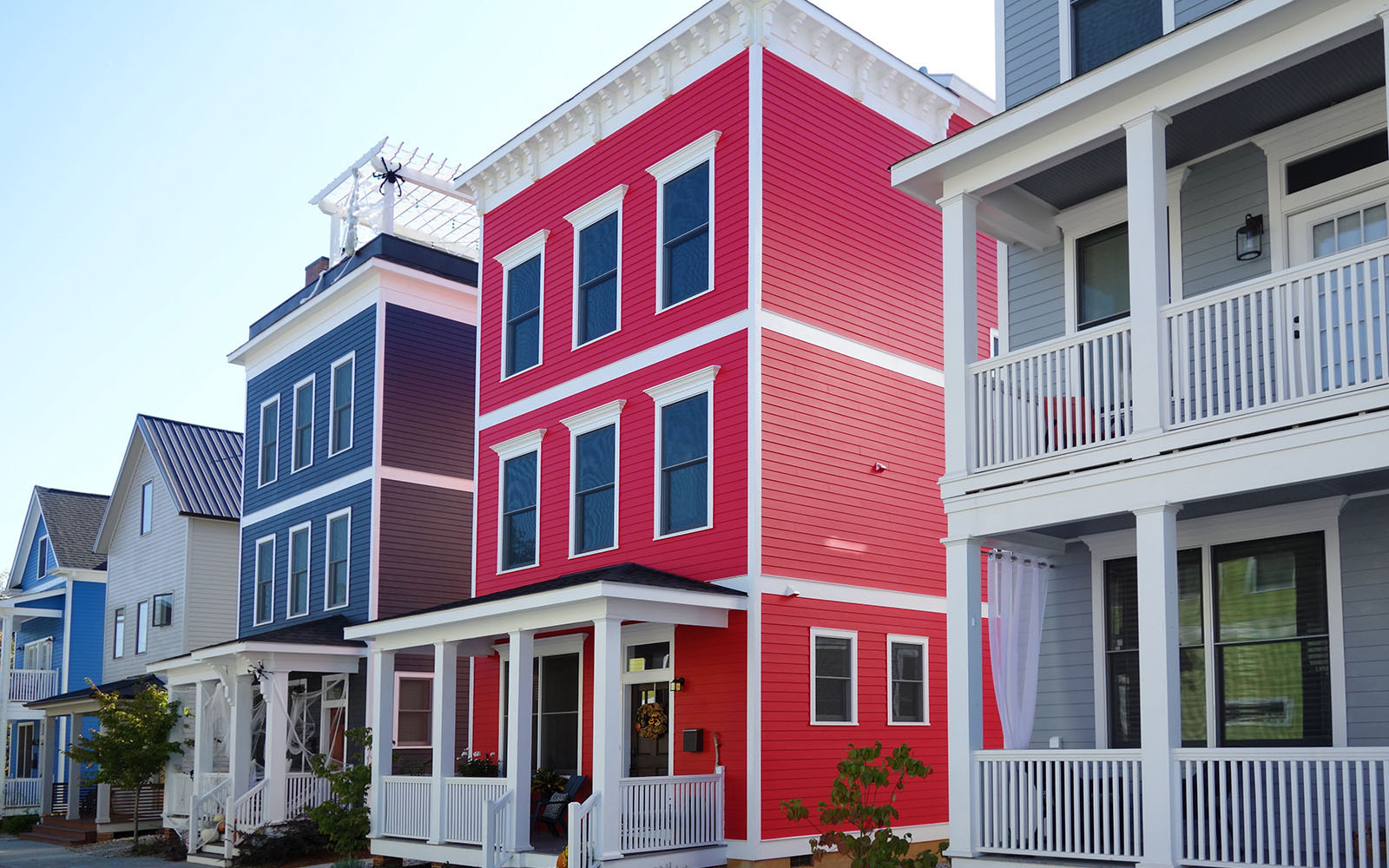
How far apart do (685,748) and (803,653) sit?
187 centimetres

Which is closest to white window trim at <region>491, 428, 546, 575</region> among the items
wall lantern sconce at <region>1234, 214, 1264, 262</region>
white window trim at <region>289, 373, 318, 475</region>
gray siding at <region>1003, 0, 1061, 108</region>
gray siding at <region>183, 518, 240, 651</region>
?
white window trim at <region>289, 373, 318, 475</region>

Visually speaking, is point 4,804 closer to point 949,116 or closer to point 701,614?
point 701,614

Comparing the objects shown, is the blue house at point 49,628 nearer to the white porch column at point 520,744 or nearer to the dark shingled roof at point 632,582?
the white porch column at point 520,744

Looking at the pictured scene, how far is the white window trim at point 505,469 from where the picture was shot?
806 inches

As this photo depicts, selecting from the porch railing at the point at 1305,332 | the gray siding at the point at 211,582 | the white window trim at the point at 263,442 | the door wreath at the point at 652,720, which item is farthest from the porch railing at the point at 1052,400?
the gray siding at the point at 211,582

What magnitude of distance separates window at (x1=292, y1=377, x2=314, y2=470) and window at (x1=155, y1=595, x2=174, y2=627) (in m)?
8.29

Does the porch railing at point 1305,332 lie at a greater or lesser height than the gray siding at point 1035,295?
lesser

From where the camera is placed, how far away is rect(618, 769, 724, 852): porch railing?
1501 centimetres

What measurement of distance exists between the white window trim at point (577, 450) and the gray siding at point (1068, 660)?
7.20 metres

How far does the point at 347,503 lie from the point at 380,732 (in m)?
7.08

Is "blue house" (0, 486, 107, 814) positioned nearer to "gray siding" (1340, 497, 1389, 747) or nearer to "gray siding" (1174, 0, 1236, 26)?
"gray siding" (1174, 0, 1236, 26)

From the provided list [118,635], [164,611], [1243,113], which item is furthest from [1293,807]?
[118,635]

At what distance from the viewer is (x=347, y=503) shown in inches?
1007

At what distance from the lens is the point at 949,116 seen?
→ 2052cm
